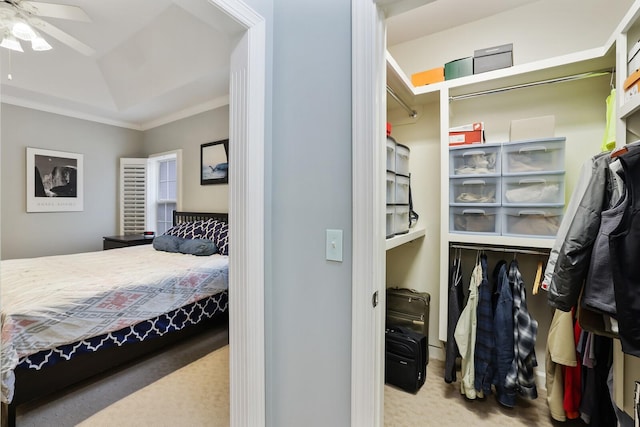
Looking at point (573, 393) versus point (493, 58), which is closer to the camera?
point (573, 393)

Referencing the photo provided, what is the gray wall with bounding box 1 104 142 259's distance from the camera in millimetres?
3602

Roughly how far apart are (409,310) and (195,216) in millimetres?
2997

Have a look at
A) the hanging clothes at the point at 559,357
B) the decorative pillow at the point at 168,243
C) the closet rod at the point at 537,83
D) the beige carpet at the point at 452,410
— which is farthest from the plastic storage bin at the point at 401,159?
the decorative pillow at the point at 168,243

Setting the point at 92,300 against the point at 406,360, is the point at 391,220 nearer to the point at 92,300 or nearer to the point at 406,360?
the point at 406,360

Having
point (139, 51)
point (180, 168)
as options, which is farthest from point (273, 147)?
point (180, 168)

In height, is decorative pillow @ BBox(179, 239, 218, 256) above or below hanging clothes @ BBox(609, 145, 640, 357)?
below

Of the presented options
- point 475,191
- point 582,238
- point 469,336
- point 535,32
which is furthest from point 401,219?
point 535,32

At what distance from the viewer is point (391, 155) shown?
1864 mm

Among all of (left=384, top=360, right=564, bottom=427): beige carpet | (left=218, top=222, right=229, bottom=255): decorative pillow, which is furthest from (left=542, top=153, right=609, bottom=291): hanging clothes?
(left=218, top=222, right=229, bottom=255): decorative pillow

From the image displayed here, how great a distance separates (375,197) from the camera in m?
1.12

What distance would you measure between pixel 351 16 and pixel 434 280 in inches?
79.2

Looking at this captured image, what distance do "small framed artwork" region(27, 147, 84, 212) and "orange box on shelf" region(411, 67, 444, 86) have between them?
4.49 meters

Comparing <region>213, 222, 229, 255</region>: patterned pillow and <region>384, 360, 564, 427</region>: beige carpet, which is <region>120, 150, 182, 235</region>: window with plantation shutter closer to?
<region>213, 222, 229, 255</region>: patterned pillow

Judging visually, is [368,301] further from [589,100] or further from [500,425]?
[589,100]
